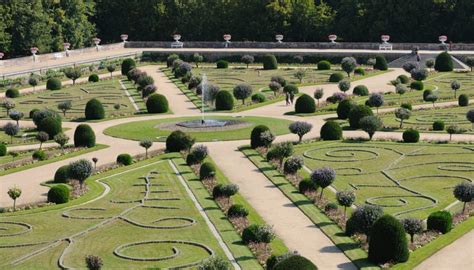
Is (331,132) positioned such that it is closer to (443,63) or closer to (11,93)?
(11,93)

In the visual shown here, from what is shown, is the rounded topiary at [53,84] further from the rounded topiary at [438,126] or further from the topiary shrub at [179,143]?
the rounded topiary at [438,126]

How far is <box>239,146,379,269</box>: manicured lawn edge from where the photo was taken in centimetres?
3441

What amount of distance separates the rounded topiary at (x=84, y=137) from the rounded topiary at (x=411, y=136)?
677 inches

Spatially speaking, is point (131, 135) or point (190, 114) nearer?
point (131, 135)

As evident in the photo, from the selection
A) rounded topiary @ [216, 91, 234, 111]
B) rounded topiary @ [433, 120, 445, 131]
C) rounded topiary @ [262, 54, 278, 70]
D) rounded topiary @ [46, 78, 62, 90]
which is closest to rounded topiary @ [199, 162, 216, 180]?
rounded topiary @ [433, 120, 445, 131]

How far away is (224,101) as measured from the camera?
68.2 meters

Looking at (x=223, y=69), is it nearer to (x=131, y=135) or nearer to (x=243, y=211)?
(x=131, y=135)

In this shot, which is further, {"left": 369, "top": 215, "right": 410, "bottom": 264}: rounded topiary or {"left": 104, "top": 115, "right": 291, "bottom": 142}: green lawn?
{"left": 104, "top": 115, "right": 291, "bottom": 142}: green lawn

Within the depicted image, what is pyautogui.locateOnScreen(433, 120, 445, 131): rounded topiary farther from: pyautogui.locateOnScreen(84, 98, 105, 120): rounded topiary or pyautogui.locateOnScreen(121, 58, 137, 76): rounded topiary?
pyautogui.locateOnScreen(121, 58, 137, 76): rounded topiary

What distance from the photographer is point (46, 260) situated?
113 feet

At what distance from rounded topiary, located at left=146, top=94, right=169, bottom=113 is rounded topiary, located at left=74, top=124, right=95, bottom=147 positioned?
42.3 ft

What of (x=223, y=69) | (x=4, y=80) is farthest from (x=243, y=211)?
(x=223, y=69)

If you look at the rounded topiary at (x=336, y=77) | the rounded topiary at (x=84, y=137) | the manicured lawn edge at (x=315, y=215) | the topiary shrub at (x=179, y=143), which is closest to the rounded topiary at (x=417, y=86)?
the rounded topiary at (x=336, y=77)

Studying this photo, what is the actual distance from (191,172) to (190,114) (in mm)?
19781
